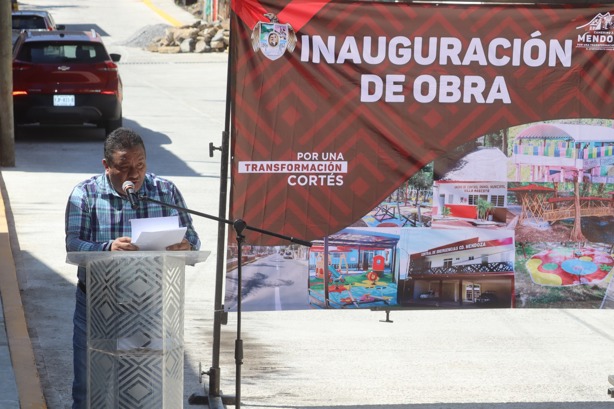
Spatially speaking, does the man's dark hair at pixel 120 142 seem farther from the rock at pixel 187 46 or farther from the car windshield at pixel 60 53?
the rock at pixel 187 46

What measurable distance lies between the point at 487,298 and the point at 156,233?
3.11 meters

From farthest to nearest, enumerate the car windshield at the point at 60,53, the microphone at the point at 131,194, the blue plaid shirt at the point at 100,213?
1. the car windshield at the point at 60,53
2. the blue plaid shirt at the point at 100,213
3. the microphone at the point at 131,194

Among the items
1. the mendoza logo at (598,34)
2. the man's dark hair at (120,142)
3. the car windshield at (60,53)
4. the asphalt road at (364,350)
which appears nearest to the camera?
the man's dark hair at (120,142)

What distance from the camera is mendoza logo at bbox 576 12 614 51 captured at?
7680 mm

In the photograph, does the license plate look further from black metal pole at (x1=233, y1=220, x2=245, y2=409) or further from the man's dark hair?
the man's dark hair

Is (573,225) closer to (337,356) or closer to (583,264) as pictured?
(583,264)

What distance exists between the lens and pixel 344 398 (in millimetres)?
7754

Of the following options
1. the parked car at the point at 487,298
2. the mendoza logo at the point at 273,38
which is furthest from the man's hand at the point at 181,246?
the parked car at the point at 487,298

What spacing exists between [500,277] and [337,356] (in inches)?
59.0

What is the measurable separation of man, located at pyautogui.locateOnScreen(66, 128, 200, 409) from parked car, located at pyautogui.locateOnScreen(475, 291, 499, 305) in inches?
96.5

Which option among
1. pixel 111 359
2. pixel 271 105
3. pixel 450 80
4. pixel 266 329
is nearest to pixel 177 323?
pixel 111 359

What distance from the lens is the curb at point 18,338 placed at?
24.5ft

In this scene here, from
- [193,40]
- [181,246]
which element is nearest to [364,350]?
[181,246]

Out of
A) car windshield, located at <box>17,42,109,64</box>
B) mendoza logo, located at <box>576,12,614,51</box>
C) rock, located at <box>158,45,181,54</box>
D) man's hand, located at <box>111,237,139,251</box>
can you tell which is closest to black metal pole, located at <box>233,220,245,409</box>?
man's hand, located at <box>111,237,139,251</box>
